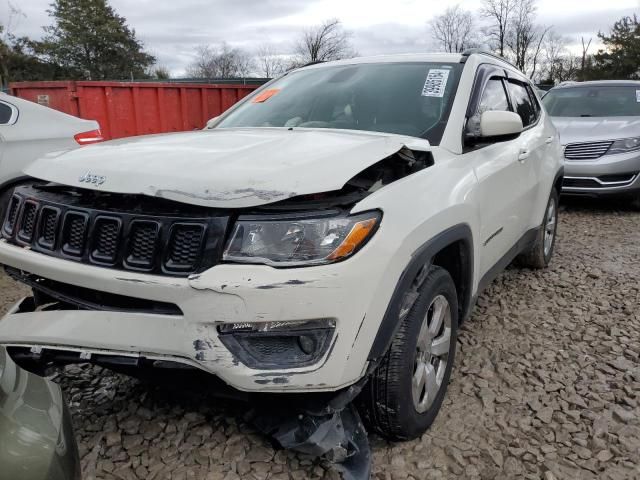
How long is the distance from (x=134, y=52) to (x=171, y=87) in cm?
4291

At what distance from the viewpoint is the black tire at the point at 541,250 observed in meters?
4.28

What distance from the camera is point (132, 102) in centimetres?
846

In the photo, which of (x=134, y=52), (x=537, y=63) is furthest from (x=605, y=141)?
(x=537, y=63)

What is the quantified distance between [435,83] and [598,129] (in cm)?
529

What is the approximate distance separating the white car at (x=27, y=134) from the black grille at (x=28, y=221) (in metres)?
2.66

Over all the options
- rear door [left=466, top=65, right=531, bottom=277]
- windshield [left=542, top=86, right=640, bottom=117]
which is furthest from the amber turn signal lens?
windshield [left=542, top=86, right=640, bottom=117]

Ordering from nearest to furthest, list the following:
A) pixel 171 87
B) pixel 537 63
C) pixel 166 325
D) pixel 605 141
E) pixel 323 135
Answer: pixel 166 325 → pixel 323 135 → pixel 605 141 → pixel 171 87 → pixel 537 63

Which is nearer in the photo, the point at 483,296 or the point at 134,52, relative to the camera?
the point at 483,296

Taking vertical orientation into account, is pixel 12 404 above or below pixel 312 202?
below

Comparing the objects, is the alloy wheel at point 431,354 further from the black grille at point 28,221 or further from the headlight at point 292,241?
the black grille at point 28,221

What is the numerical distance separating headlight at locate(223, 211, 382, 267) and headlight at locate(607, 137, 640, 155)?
253 inches

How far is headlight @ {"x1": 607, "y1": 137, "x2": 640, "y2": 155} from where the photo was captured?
6840mm

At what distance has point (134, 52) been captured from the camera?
1850 inches

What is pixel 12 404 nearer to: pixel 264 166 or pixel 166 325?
pixel 166 325
